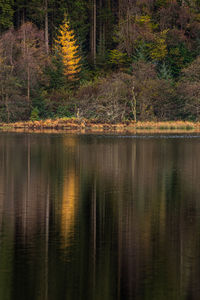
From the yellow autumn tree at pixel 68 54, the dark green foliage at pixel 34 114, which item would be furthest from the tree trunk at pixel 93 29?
the dark green foliage at pixel 34 114

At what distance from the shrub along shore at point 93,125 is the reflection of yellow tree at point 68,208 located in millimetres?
46638

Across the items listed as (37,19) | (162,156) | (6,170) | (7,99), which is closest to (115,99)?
(7,99)

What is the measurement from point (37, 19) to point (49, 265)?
8403 cm

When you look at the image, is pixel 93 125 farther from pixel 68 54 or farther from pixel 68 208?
pixel 68 208

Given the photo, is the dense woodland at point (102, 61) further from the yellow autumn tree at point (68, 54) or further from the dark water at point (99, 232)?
the dark water at point (99, 232)

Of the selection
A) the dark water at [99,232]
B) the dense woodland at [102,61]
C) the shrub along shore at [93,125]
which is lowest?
the dark water at [99,232]

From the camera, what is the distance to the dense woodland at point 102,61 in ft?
247

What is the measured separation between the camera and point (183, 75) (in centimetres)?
8450

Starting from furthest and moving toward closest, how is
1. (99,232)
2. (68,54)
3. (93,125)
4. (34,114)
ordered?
(68,54), (93,125), (34,114), (99,232)

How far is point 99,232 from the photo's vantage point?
16578mm

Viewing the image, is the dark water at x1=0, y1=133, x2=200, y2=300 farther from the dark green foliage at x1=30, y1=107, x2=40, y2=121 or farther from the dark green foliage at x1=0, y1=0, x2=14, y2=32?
the dark green foliage at x1=0, y1=0, x2=14, y2=32

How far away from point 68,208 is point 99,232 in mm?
3626

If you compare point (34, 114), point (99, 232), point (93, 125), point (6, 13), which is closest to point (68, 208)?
point (99, 232)

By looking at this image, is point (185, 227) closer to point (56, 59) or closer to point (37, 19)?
point (56, 59)
